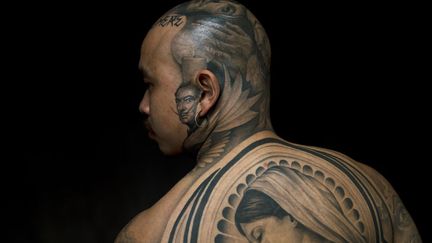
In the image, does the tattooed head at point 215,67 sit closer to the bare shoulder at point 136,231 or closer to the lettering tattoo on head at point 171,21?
the lettering tattoo on head at point 171,21

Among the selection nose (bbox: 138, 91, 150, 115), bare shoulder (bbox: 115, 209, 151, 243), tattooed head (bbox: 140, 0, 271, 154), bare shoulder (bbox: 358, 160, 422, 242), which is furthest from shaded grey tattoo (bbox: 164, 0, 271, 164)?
bare shoulder (bbox: 358, 160, 422, 242)

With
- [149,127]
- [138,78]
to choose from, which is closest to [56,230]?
[138,78]

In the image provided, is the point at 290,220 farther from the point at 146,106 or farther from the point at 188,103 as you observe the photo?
the point at 146,106

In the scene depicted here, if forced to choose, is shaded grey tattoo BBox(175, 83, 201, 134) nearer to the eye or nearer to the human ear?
the eye

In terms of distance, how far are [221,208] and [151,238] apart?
240 mm

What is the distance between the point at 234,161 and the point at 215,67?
30cm

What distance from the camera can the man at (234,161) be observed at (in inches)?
107

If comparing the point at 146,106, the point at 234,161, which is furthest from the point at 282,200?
the point at 146,106

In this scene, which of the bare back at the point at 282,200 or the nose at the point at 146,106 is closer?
the bare back at the point at 282,200

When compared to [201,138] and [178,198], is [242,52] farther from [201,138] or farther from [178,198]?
[178,198]

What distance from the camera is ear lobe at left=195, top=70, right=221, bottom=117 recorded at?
290 centimetres

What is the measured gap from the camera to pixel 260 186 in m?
2.73

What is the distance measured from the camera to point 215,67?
292cm

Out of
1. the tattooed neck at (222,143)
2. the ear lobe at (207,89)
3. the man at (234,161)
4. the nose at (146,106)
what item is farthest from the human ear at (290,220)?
the nose at (146,106)
